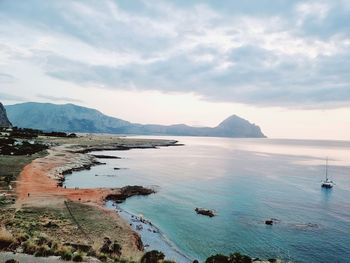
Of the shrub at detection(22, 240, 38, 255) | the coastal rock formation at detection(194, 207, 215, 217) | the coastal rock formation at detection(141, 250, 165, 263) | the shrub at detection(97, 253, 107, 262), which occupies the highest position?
the shrub at detection(22, 240, 38, 255)

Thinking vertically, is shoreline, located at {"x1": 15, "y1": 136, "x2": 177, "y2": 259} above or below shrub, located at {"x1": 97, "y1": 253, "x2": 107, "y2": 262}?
below

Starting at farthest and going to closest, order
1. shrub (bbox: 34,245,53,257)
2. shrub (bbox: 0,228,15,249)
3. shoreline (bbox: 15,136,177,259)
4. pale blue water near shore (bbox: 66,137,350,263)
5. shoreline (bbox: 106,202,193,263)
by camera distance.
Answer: pale blue water near shore (bbox: 66,137,350,263)
shoreline (bbox: 15,136,177,259)
shoreline (bbox: 106,202,193,263)
shrub (bbox: 0,228,15,249)
shrub (bbox: 34,245,53,257)

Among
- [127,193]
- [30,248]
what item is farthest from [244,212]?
[30,248]

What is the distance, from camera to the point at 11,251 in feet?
60.4

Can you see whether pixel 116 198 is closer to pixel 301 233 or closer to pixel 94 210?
pixel 94 210

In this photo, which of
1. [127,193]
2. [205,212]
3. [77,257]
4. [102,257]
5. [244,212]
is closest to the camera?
[77,257]

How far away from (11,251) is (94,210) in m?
25.3

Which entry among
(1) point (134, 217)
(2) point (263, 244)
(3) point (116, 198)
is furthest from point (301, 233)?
(3) point (116, 198)

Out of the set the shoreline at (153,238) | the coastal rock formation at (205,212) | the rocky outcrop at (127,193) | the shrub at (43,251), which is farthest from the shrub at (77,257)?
the rocky outcrop at (127,193)

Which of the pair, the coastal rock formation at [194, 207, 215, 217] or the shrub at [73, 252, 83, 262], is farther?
the coastal rock formation at [194, 207, 215, 217]

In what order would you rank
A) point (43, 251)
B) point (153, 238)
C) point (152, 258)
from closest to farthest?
1. point (43, 251)
2. point (152, 258)
3. point (153, 238)

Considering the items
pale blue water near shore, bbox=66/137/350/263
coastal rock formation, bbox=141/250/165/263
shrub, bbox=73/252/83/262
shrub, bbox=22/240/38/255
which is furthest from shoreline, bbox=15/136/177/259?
shrub, bbox=22/240/38/255

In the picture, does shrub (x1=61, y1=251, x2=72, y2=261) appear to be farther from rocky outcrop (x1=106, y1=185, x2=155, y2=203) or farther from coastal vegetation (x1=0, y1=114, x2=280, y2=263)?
rocky outcrop (x1=106, y1=185, x2=155, y2=203)

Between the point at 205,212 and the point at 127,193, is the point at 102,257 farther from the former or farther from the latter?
the point at 127,193
